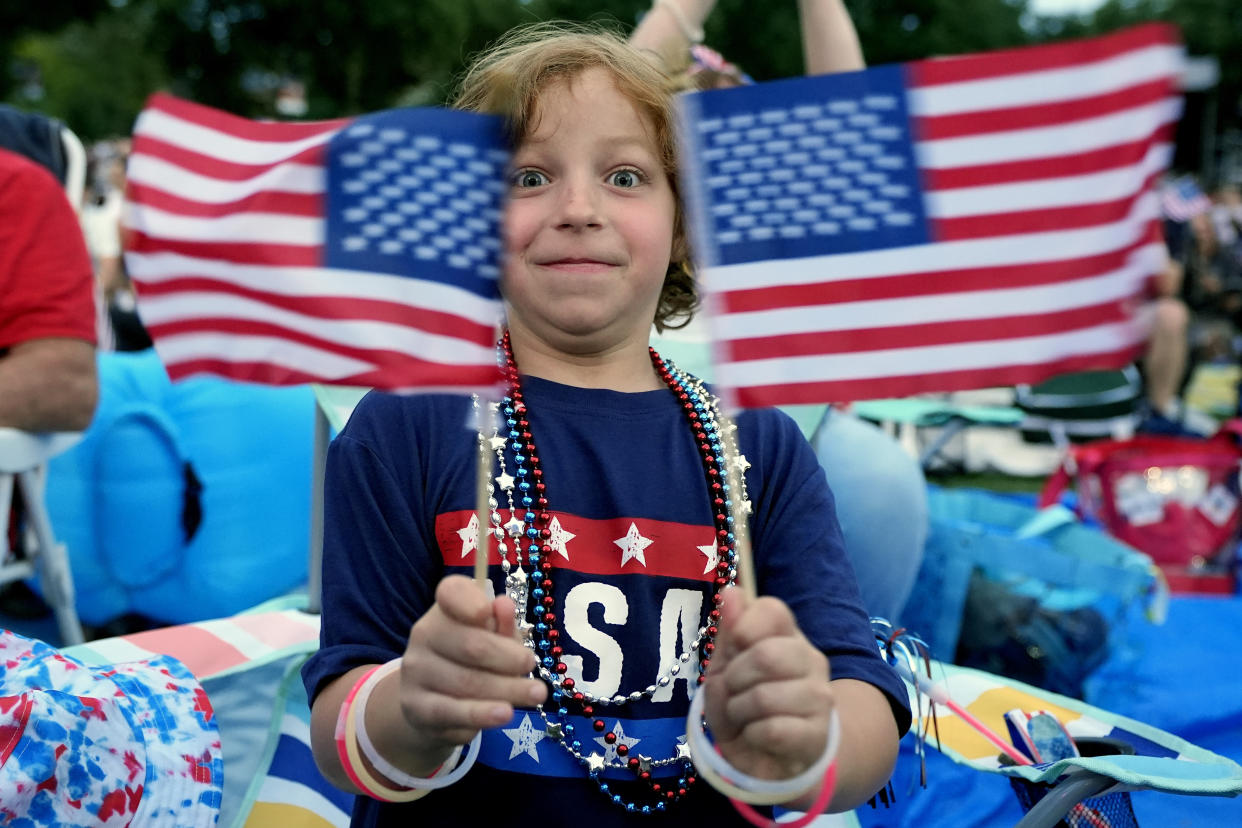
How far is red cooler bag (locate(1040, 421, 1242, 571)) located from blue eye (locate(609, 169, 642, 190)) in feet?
10.7

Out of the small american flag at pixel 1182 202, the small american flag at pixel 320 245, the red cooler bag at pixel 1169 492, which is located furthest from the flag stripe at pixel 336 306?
the small american flag at pixel 1182 202

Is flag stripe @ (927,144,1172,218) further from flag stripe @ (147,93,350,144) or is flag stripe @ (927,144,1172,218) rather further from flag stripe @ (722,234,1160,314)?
flag stripe @ (147,93,350,144)

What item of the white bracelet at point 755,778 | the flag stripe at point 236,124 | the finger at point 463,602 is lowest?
the white bracelet at point 755,778

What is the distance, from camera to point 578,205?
47.4 inches

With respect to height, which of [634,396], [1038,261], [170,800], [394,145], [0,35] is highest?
[0,35]

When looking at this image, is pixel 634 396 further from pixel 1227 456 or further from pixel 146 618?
pixel 1227 456

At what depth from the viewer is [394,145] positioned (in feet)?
3.74

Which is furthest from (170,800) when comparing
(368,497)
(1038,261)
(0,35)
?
(0,35)

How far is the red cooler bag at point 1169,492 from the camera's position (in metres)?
4.07

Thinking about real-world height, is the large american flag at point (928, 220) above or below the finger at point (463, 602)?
above

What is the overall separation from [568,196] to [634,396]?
0.89 feet

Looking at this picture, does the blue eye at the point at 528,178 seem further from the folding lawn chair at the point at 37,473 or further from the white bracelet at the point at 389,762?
the folding lawn chair at the point at 37,473

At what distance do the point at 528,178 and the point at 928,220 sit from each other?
44 cm

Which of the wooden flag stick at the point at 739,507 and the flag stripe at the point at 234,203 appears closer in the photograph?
the wooden flag stick at the point at 739,507
